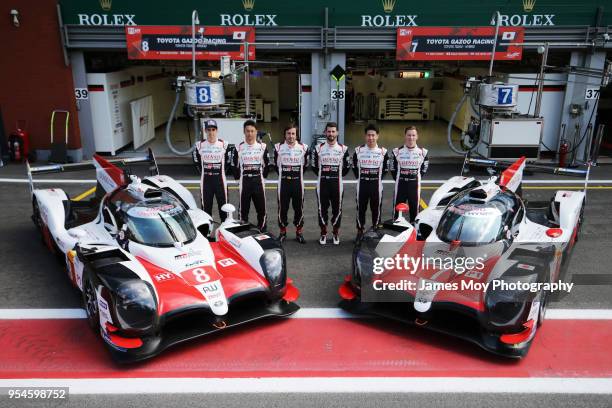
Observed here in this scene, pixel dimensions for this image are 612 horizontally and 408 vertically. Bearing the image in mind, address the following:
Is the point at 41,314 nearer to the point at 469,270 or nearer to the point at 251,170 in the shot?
the point at 251,170

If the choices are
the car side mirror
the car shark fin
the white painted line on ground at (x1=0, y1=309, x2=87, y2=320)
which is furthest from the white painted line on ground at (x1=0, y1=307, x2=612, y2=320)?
the car shark fin

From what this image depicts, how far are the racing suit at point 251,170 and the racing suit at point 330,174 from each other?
771 mm

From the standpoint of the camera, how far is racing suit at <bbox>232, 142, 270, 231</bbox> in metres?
7.36

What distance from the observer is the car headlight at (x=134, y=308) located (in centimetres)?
450

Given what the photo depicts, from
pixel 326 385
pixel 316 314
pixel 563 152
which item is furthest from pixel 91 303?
pixel 563 152

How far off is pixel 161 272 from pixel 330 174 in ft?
10.00

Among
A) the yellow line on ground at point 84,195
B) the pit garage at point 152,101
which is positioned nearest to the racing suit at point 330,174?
the pit garage at point 152,101

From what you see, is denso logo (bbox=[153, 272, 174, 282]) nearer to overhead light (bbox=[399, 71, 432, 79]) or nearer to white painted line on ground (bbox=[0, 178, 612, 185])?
white painted line on ground (bbox=[0, 178, 612, 185])

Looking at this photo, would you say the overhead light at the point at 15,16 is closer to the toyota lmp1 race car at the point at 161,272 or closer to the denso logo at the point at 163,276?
the toyota lmp1 race car at the point at 161,272

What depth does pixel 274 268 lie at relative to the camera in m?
5.37

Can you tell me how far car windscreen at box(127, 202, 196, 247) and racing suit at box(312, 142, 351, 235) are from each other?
2.27m

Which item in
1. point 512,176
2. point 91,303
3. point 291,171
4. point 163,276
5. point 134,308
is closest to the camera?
point 134,308

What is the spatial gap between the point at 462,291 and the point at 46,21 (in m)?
11.6

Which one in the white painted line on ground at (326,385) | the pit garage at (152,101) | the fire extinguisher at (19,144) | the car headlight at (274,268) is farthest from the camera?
the pit garage at (152,101)
